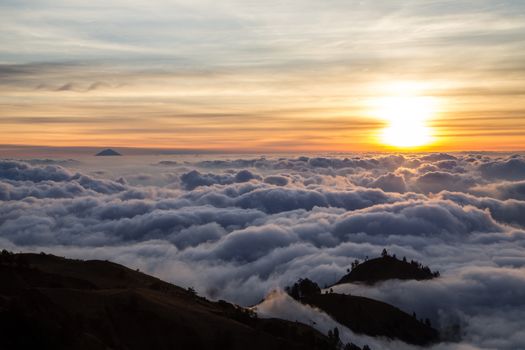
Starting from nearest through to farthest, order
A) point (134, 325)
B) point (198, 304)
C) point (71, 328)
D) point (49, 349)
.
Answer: point (49, 349), point (71, 328), point (134, 325), point (198, 304)

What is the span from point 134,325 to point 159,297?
2183cm

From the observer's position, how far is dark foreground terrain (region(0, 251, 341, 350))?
77125 millimetres

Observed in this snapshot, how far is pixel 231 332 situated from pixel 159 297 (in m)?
25.3

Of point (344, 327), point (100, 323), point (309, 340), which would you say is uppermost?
point (100, 323)

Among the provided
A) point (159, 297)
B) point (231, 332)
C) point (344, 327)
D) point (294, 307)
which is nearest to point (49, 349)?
point (231, 332)

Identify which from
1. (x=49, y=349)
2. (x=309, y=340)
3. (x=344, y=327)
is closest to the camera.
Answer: (x=49, y=349)

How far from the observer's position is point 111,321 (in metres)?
101

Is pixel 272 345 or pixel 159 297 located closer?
pixel 272 345

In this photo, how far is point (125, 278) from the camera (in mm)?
150000

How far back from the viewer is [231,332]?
107812mm

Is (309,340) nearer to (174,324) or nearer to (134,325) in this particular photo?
(174,324)

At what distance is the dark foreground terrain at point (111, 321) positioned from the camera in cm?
7712

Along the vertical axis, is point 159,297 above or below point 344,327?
above

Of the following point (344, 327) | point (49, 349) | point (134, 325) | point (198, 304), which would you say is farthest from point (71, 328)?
point (344, 327)
